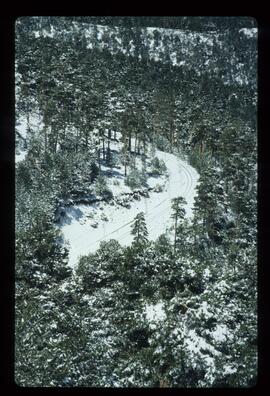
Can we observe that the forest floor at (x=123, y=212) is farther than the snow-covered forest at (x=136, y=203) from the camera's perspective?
Yes

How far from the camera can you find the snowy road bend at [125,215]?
4301 mm

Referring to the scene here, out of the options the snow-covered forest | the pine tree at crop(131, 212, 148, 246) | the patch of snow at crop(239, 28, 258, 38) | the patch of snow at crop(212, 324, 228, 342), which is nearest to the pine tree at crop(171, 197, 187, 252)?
the snow-covered forest

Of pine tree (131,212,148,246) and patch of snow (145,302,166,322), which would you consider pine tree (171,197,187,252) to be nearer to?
pine tree (131,212,148,246)

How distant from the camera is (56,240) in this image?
438 cm

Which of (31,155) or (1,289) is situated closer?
(1,289)

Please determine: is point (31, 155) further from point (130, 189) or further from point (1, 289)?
point (1, 289)

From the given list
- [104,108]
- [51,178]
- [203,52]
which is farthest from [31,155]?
[203,52]

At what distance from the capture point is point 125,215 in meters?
4.55

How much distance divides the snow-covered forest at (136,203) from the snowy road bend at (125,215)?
0.02m

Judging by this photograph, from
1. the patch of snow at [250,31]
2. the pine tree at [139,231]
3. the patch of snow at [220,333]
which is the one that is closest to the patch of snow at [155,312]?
the patch of snow at [220,333]

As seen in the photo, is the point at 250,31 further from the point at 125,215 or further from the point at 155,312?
the point at 155,312

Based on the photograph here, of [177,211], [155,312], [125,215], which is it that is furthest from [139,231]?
[155,312]

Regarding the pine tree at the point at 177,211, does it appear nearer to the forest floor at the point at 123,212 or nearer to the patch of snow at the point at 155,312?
the forest floor at the point at 123,212
